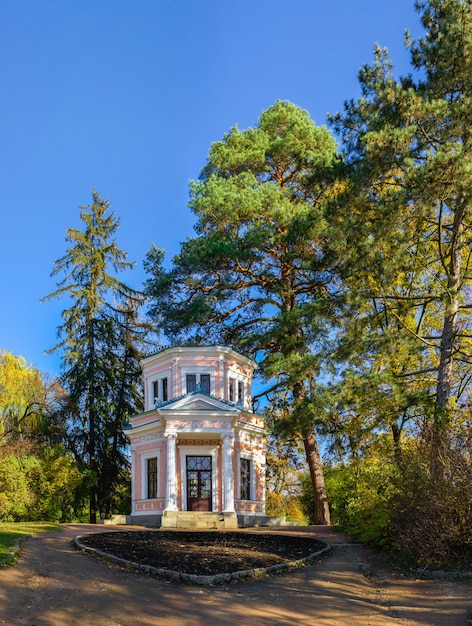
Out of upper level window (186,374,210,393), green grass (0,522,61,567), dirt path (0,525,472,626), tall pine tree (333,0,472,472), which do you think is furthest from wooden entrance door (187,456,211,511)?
dirt path (0,525,472,626)

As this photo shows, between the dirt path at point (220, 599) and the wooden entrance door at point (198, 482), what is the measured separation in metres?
13.4

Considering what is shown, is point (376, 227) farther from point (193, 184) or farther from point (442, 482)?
point (193, 184)

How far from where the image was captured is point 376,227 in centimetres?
1533

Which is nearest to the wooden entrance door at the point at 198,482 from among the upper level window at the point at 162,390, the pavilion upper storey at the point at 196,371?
the pavilion upper storey at the point at 196,371

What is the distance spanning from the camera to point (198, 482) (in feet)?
81.6

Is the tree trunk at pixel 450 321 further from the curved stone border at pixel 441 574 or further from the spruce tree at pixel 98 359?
the spruce tree at pixel 98 359

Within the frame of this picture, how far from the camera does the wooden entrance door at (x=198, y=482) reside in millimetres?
24672

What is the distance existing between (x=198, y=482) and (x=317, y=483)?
16.9 feet

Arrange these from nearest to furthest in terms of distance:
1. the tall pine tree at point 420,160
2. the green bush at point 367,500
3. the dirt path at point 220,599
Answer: the dirt path at point 220,599
the green bush at point 367,500
the tall pine tree at point 420,160

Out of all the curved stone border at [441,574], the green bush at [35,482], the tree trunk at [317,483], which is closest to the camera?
the curved stone border at [441,574]

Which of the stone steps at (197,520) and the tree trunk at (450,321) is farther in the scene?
the stone steps at (197,520)

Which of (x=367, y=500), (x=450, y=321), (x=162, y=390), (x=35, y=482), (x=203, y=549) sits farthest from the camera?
(x=35, y=482)

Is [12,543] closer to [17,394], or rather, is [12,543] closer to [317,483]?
[317,483]

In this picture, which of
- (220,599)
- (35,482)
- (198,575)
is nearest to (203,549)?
Answer: (198,575)
